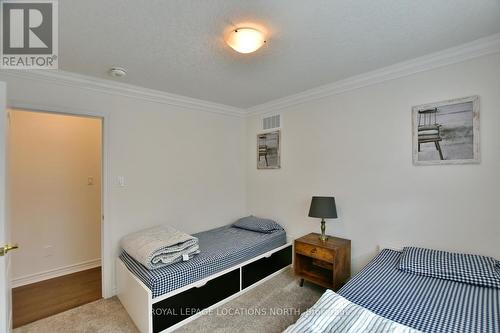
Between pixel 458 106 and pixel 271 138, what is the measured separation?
7.01 feet

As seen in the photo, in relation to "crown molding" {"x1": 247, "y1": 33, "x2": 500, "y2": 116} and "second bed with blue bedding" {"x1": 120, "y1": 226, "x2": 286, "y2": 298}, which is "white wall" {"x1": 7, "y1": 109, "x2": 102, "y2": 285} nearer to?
"second bed with blue bedding" {"x1": 120, "y1": 226, "x2": 286, "y2": 298}

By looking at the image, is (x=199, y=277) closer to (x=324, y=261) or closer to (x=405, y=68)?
(x=324, y=261)

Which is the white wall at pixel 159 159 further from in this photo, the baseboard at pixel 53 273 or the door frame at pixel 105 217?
the baseboard at pixel 53 273

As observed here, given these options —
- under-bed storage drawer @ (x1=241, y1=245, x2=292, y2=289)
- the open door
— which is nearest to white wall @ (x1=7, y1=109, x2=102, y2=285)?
the open door

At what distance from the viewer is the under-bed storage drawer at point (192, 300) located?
1.90 metres

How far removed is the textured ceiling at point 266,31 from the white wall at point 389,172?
13.2 inches

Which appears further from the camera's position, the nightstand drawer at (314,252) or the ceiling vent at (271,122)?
the ceiling vent at (271,122)

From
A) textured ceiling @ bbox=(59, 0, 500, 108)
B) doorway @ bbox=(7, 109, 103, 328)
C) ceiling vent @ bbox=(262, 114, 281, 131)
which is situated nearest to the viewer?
textured ceiling @ bbox=(59, 0, 500, 108)

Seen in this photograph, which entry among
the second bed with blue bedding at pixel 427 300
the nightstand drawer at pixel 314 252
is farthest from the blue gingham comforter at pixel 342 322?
the nightstand drawer at pixel 314 252

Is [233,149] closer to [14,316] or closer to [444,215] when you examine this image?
[444,215]

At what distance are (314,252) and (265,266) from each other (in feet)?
2.30

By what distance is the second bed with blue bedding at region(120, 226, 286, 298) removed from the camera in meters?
1.96

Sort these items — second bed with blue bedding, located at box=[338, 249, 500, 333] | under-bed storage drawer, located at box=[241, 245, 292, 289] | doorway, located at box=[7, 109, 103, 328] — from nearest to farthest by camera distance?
second bed with blue bedding, located at box=[338, 249, 500, 333], under-bed storage drawer, located at box=[241, 245, 292, 289], doorway, located at box=[7, 109, 103, 328]

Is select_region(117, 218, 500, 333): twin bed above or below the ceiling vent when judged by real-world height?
below
